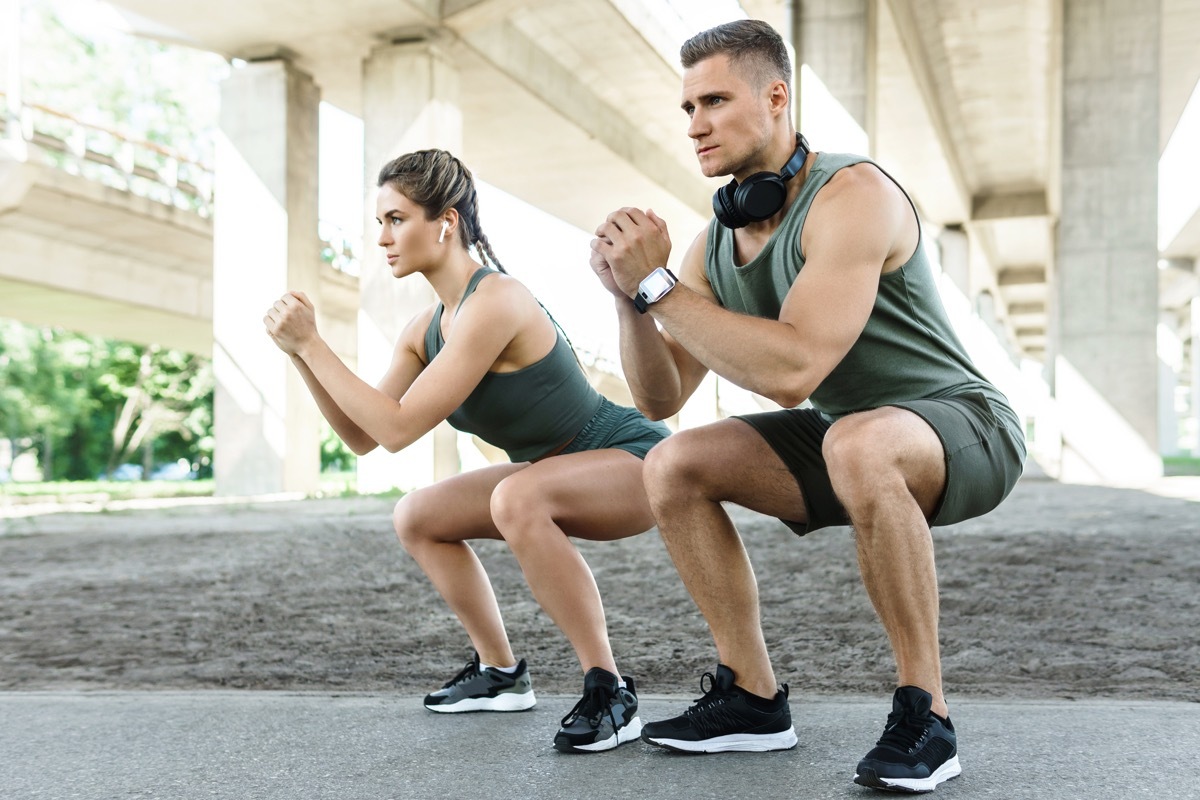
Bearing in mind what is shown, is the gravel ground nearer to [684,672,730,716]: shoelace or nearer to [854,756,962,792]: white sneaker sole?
[684,672,730,716]: shoelace

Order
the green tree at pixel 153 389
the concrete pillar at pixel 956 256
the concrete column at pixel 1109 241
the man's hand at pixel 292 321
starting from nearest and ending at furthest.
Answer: the man's hand at pixel 292 321 < the concrete column at pixel 1109 241 < the concrete pillar at pixel 956 256 < the green tree at pixel 153 389

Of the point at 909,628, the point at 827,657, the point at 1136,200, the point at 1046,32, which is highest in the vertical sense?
the point at 1046,32

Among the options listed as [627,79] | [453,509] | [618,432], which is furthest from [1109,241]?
[453,509]

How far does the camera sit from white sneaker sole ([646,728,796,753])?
9.90 ft

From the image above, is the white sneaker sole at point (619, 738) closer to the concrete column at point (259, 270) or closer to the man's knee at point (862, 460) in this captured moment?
the man's knee at point (862, 460)

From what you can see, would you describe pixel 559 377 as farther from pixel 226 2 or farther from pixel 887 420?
pixel 226 2

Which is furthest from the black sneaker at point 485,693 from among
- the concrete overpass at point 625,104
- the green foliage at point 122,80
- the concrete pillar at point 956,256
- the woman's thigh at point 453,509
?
the green foliage at point 122,80

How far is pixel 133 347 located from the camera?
4747cm

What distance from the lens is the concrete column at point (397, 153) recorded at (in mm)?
18625

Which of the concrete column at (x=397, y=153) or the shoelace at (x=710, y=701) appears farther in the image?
the concrete column at (x=397, y=153)

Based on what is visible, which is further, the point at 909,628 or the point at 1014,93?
the point at 1014,93

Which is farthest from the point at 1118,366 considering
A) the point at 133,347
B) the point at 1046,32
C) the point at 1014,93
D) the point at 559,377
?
the point at 133,347

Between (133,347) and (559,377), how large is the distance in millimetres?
47702

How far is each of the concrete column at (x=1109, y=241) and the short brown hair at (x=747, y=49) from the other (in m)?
16.3
